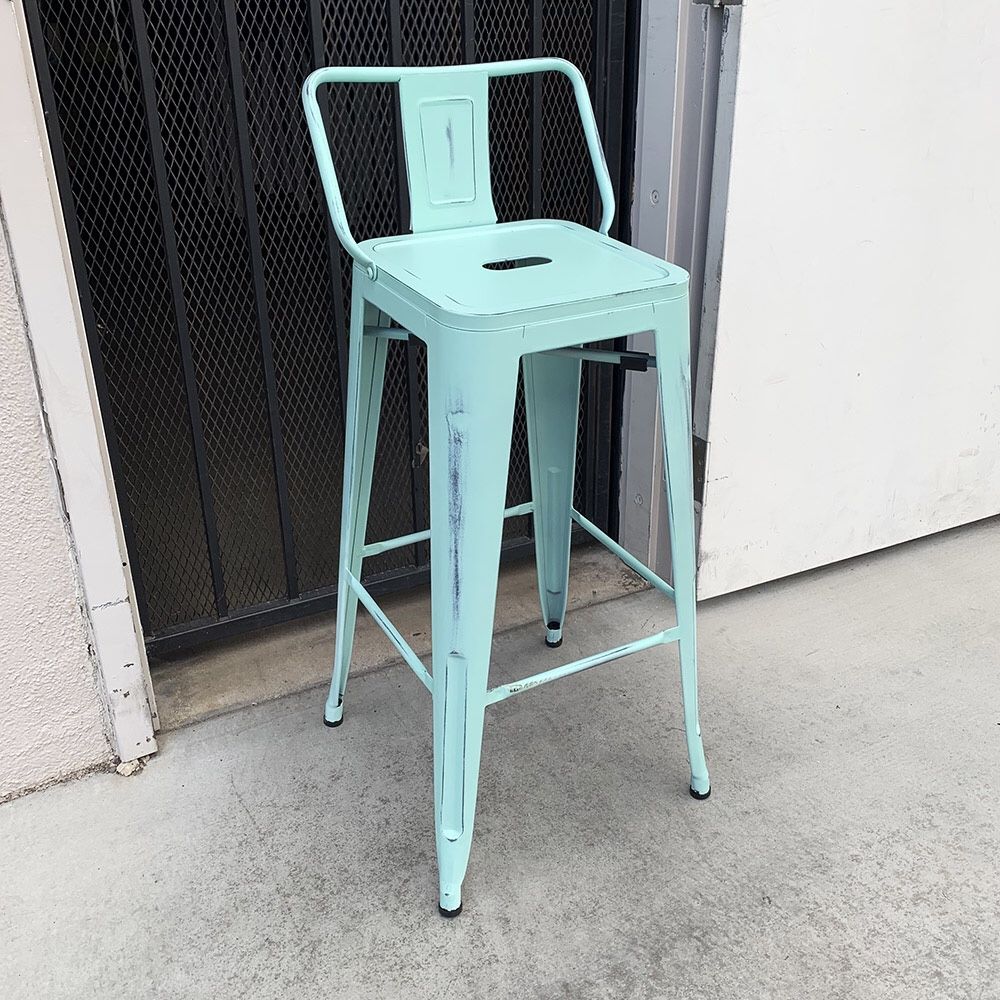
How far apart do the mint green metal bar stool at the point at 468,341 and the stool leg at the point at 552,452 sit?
0.07 metres

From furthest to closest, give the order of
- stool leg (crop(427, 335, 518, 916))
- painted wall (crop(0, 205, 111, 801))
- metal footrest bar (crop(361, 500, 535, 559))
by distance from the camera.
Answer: metal footrest bar (crop(361, 500, 535, 559)), painted wall (crop(0, 205, 111, 801)), stool leg (crop(427, 335, 518, 916))

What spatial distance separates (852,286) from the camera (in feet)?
7.20

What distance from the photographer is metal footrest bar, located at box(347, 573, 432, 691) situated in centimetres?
159

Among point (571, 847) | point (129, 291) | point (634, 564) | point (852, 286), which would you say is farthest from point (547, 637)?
point (129, 291)

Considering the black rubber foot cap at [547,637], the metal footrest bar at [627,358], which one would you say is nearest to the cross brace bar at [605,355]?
the metal footrest bar at [627,358]

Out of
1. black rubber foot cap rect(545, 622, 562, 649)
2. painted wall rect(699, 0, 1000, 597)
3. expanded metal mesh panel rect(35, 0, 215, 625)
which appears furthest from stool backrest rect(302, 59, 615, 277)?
black rubber foot cap rect(545, 622, 562, 649)

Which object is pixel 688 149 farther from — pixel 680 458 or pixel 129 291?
pixel 129 291

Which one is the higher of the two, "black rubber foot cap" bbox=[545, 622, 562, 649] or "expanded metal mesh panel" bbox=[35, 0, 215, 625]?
"expanded metal mesh panel" bbox=[35, 0, 215, 625]

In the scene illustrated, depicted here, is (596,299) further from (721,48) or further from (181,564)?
(181,564)

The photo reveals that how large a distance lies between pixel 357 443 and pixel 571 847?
0.78 metres

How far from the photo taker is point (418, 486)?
229 cm

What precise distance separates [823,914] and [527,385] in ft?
3.35

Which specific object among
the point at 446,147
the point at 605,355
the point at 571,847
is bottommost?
the point at 571,847

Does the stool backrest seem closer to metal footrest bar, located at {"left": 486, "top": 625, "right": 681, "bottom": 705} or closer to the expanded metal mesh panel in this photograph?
the expanded metal mesh panel
